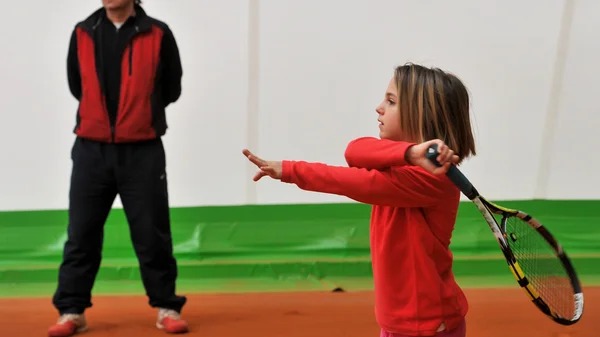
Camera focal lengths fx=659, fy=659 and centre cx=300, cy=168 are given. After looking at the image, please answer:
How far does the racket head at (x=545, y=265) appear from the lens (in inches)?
75.0

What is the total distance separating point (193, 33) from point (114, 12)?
780 mm

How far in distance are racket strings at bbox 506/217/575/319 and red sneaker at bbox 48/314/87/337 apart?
5.89 ft

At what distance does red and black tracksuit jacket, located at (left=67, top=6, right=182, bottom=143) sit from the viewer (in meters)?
2.61

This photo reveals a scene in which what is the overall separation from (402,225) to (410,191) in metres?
0.13

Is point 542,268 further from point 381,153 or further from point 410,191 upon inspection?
point 381,153

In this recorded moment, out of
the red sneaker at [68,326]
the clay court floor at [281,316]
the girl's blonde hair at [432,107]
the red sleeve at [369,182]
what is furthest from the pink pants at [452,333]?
the red sneaker at [68,326]

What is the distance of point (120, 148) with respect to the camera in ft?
8.73

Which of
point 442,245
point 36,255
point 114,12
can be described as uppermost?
point 114,12

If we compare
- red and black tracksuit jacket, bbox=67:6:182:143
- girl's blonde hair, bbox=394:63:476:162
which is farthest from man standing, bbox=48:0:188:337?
girl's blonde hair, bbox=394:63:476:162

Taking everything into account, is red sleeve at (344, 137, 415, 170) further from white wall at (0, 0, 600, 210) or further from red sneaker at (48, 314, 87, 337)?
white wall at (0, 0, 600, 210)

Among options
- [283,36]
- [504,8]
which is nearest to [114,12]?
[283,36]

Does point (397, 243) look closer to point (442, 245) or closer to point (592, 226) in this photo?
point (442, 245)

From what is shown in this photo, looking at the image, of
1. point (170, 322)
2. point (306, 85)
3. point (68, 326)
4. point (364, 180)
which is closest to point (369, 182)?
point (364, 180)

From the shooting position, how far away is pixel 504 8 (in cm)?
357
